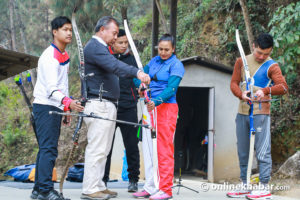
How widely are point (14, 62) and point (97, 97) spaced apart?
2.26 metres

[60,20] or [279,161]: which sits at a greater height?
[60,20]

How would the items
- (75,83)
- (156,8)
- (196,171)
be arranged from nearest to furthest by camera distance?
(156,8)
(196,171)
(75,83)

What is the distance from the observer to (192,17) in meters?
15.5

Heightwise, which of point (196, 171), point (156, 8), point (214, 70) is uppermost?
point (156, 8)

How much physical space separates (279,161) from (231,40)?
15.4 ft

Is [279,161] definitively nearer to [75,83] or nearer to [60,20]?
[60,20]

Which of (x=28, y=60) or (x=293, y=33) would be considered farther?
(x=293, y=33)

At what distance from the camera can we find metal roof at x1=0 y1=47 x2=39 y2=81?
211 inches

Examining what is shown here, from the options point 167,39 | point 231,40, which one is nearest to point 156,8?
point 167,39

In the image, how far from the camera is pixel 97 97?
404 cm

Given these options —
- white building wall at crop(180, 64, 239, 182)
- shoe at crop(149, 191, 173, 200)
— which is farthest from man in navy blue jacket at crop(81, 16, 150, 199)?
white building wall at crop(180, 64, 239, 182)

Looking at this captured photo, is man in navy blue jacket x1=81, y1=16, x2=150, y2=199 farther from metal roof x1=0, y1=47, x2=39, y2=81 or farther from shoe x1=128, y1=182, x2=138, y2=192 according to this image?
metal roof x1=0, y1=47, x2=39, y2=81

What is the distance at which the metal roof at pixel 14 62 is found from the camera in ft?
17.6

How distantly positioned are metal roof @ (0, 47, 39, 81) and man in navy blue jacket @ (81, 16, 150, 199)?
65.5 inches
